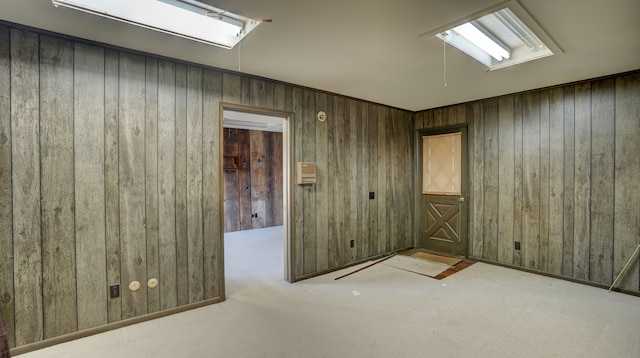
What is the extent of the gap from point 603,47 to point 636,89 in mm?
1138

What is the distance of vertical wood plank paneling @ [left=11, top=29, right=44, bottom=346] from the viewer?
2.02 metres

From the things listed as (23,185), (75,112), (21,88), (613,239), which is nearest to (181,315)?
(23,185)

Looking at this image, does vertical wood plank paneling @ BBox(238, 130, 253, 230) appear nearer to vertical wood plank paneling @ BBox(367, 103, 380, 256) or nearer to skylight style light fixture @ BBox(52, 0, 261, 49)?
vertical wood plank paneling @ BBox(367, 103, 380, 256)

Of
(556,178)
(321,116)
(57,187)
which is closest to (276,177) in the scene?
(321,116)

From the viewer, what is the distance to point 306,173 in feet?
11.3

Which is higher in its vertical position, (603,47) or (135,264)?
(603,47)

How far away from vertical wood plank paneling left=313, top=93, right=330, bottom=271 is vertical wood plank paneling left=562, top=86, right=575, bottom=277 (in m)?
2.84

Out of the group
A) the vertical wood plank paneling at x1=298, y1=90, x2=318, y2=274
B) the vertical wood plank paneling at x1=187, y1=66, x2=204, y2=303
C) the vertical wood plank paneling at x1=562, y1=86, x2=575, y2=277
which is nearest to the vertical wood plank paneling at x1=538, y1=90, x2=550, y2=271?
the vertical wood plank paneling at x1=562, y1=86, x2=575, y2=277

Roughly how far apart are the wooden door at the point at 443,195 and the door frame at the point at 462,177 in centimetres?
2

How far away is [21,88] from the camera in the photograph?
204 centimetres

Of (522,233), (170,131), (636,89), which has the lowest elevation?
(522,233)

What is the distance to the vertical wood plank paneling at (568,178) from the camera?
343 centimetres

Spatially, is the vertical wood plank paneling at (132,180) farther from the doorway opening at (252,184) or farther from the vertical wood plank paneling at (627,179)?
the vertical wood plank paneling at (627,179)

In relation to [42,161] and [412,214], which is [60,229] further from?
[412,214]
